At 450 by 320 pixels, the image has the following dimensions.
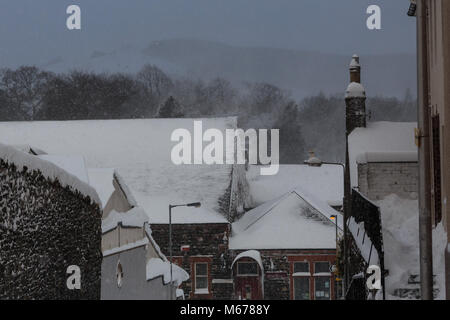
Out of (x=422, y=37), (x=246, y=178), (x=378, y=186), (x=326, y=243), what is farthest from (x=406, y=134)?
(x=246, y=178)

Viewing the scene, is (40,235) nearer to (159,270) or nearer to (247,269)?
(159,270)

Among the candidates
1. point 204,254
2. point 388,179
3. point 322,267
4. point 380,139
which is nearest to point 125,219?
point 388,179

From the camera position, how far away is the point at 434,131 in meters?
16.9

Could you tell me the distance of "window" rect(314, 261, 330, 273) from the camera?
48094 mm

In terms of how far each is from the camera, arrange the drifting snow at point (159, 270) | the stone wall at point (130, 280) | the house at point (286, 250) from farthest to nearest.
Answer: the house at point (286, 250)
the drifting snow at point (159, 270)
the stone wall at point (130, 280)

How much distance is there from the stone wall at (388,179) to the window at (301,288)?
2420cm

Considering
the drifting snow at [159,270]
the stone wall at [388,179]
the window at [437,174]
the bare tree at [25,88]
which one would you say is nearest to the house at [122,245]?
the drifting snow at [159,270]

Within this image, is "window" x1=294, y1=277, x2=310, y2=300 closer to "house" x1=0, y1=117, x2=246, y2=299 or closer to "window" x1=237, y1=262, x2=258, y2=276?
"window" x1=237, y1=262, x2=258, y2=276

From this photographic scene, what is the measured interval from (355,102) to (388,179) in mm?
10852

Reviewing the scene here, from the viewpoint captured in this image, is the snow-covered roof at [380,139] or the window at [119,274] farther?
the snow-covered roof at [380,139]

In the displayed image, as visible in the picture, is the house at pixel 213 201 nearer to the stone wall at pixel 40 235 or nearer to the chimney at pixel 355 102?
the chimney at pixel 355 102

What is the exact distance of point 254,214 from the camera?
54.4 meters

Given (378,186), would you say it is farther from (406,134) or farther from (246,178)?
(246,178)

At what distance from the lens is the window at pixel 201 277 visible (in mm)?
48844
